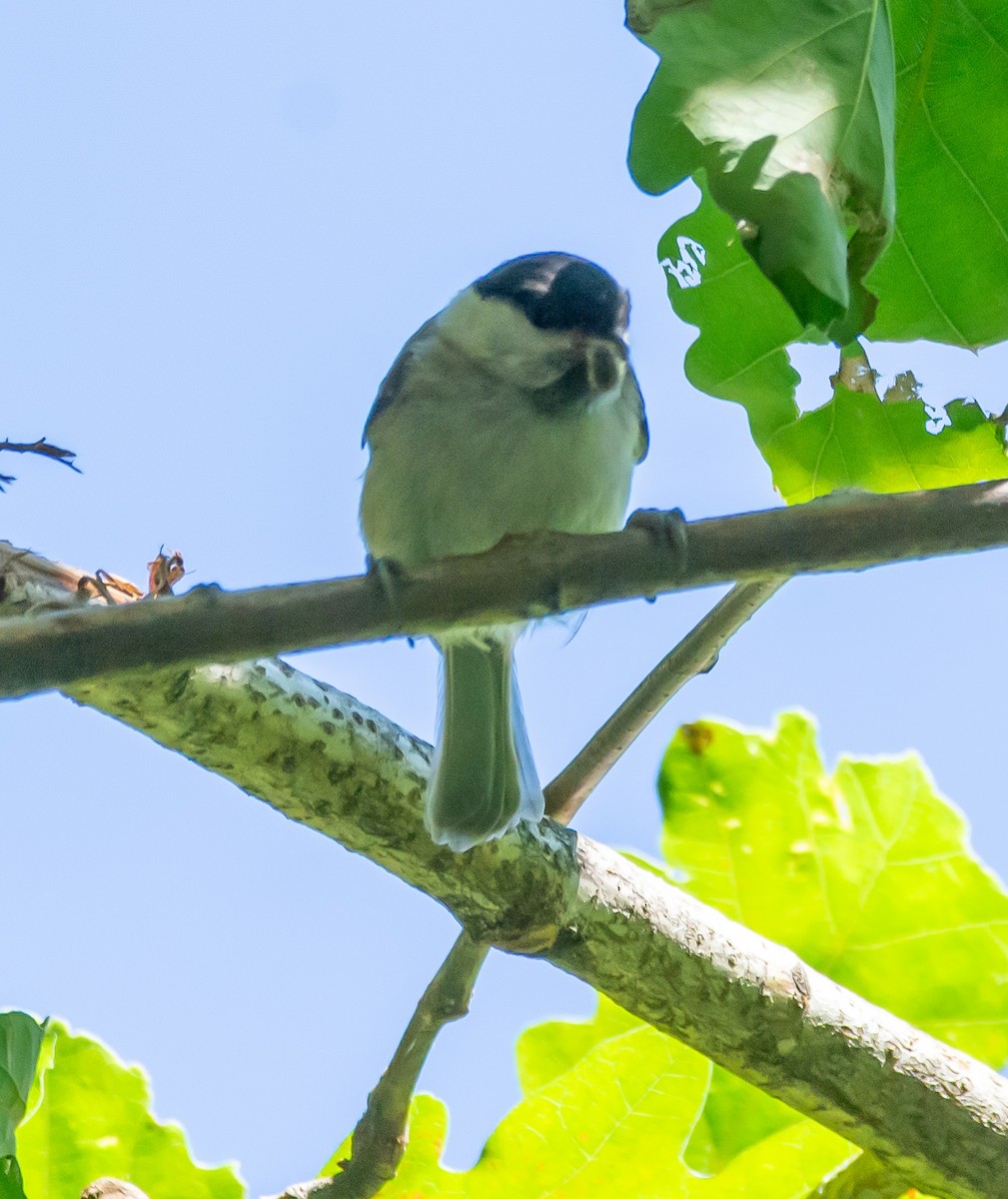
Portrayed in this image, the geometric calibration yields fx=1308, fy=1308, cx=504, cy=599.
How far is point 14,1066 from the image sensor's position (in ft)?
6.00

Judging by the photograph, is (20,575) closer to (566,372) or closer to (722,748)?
(566,372)

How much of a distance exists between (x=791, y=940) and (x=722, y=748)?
0.44m

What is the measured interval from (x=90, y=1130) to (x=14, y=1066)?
0.64 m

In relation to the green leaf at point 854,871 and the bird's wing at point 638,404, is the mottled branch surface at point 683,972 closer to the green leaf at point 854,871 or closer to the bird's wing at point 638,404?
the green leaf at point 854,871

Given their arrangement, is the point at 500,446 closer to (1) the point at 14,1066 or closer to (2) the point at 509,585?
(2) the point at 509,585


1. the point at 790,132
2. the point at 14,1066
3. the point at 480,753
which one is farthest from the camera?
the point at 480,753

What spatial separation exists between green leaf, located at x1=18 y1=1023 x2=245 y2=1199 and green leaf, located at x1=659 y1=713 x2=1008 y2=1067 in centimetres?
112

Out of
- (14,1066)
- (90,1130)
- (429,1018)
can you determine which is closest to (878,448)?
(429,1018)

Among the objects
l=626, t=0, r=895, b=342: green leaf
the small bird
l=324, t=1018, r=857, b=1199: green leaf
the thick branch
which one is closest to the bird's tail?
the small bird

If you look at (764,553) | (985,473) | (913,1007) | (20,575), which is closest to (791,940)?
(913,1007)

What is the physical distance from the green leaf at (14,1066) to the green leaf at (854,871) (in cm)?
131

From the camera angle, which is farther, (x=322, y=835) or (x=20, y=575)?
(x=322, y=835)

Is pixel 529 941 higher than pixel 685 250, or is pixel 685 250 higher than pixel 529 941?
pixel 685 250

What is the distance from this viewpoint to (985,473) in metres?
2.35
